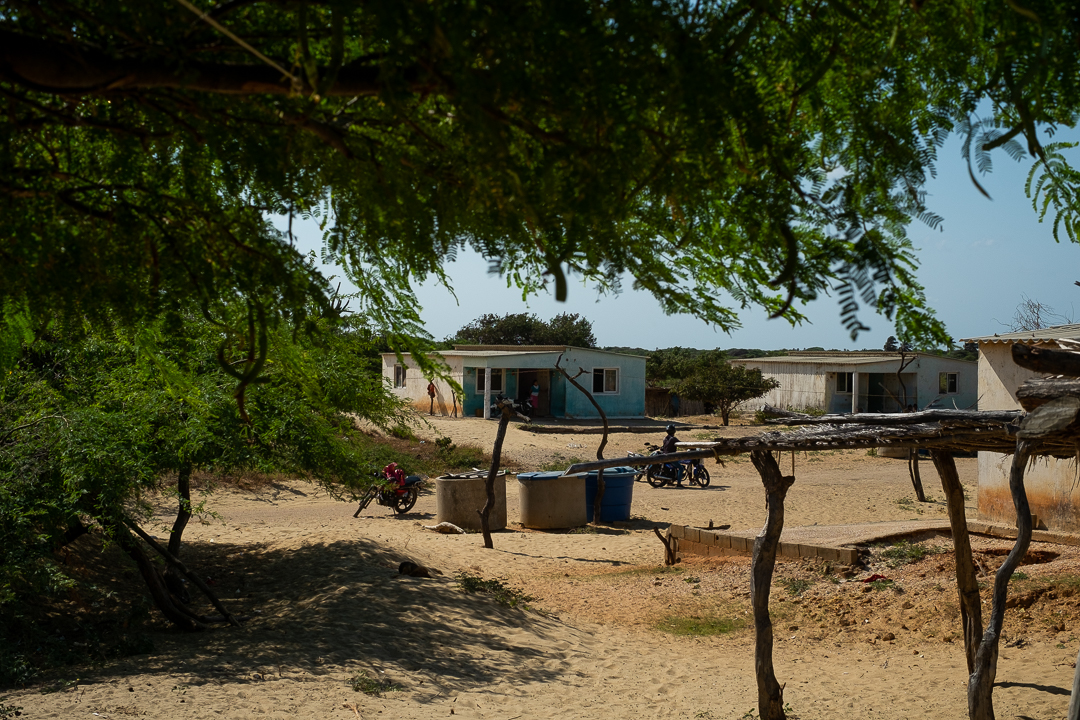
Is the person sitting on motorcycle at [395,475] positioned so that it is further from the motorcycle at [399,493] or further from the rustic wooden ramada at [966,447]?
the rustic wooden ramada at [966,447]

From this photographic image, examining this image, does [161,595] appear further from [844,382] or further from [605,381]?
[844,382]

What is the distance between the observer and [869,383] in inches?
1564

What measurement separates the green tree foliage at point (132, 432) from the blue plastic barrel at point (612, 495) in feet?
22.8

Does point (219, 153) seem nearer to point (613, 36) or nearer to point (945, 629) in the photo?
point (613, 36)

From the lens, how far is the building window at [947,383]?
38656mm

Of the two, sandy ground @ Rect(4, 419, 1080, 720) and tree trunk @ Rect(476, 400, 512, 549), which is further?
tree trunk @ Rect(476, 400, 512, 549)

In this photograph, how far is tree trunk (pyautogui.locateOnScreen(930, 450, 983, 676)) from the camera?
680 centimetres

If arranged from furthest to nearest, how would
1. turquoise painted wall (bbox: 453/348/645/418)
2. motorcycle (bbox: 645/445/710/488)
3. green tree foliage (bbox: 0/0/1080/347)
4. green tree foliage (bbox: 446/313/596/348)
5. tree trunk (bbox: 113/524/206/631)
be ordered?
green tree foliage (bbox: 446/313/596/348), turquoise painted wall (bbox: 453/348/645/418), motorcycle (bbox: 645/445/710/488), tree trunk (bbox: 113/524/206/631), green tree foliage (bbox: 0/0/1080/347)

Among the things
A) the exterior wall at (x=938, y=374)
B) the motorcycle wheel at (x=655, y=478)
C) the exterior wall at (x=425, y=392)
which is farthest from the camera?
the exterior wall at (x=938, y=374)

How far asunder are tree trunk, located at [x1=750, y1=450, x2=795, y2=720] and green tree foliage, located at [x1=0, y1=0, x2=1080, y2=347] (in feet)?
13.9

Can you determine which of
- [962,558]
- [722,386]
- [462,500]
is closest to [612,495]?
[462,500]

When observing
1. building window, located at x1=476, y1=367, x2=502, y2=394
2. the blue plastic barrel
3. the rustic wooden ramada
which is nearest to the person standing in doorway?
building window, located at x1=476, y1=367, x2=502, y2=394

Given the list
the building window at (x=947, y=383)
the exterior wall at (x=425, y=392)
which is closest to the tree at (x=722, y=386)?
the building window at (x=947, y=383)

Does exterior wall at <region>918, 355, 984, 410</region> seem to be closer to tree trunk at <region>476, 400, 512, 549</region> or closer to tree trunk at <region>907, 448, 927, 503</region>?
tree trunk at <region>907, 448, 927, 503</region>
